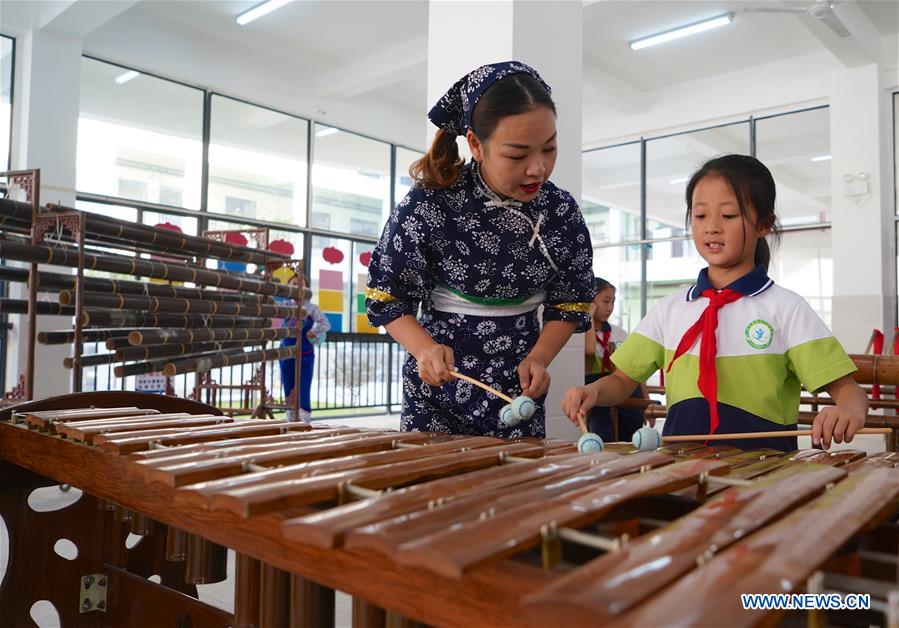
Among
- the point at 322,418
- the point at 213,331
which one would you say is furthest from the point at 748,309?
the point at 322,418

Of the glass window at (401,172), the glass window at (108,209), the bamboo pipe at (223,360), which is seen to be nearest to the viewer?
the bamboo pipe at (223,360)

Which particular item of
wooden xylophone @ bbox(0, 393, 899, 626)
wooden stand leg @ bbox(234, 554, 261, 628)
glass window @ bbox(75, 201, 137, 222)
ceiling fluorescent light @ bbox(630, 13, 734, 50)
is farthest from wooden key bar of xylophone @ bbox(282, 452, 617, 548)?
ceiling fluorescent light @ bbox(630, 13, 734, 50)

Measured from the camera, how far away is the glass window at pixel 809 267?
8.21 m

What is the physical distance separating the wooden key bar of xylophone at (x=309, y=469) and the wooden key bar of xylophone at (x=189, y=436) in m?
0.30

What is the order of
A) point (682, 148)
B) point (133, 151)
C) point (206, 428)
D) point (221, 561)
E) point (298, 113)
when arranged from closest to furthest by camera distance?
point (221, 561)
point (206, 428)
point (133, 151)
point (298, 113)
point (682, 148)

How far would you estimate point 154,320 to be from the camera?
4.59 m

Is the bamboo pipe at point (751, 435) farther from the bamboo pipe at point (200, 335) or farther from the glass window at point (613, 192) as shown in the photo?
the glass window at point (613, 192)

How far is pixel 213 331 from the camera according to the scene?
521 centimetres

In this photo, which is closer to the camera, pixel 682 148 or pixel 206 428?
pixel 206 428

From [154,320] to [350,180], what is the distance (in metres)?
4.92

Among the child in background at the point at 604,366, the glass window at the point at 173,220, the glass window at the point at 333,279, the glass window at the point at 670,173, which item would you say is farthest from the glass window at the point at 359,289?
the child in background at the point at 604,366

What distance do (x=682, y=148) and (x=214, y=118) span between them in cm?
578

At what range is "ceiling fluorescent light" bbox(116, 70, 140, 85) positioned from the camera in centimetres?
705

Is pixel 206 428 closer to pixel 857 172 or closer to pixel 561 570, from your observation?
pixel 561 570
